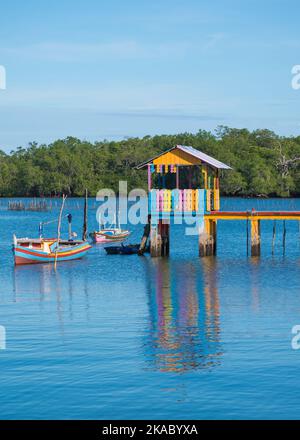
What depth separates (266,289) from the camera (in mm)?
41688

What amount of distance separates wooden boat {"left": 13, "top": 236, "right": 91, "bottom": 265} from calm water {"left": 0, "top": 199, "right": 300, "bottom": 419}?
253cm

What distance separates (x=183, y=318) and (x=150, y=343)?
4916 millimetres

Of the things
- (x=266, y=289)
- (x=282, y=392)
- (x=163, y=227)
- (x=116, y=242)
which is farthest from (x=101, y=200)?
(x=282, y=392)

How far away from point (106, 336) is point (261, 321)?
6.26 meters

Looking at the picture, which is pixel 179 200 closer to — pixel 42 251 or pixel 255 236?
pixel 255 236

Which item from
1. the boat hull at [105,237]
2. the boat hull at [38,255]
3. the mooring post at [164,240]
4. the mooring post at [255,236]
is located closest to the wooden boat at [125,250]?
the mooring post at [164,240]

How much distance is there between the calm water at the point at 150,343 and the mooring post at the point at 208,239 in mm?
4532

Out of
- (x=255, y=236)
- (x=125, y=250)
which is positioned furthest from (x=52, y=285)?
(x=255, y=236)

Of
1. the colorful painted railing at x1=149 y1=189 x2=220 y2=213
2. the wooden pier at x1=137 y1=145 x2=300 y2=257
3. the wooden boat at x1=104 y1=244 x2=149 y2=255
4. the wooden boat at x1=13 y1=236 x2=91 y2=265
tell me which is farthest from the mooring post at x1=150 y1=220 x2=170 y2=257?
the wooden boat at x1=13 y1=236 x2=91 y2=265

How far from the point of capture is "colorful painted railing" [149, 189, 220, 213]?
5278 cm

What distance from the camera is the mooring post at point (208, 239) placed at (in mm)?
54769

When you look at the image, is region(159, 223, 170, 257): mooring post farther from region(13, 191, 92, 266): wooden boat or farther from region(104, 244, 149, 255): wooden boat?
region(13, 191, 92, 266): wooden boat

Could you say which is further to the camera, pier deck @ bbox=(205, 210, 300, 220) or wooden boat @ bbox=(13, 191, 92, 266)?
wooden boat @ bbox=(13, 191, 92, 266)

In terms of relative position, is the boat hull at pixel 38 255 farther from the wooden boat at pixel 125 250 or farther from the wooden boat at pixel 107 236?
the wooden boat at pixel 107 236
